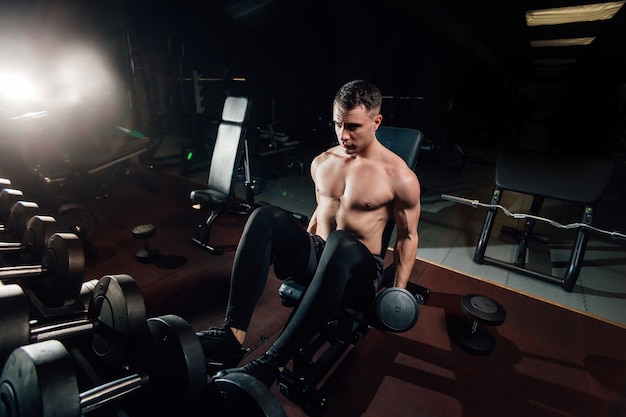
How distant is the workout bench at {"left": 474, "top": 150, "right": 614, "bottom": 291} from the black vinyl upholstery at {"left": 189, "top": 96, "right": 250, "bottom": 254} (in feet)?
8.05

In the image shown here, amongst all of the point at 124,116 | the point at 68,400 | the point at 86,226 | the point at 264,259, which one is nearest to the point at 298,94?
the point at 124,116

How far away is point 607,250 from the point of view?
11.2ft

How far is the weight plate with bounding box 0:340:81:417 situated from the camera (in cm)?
71

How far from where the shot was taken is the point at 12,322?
3.19 ft

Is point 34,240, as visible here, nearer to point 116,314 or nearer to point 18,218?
point 18,218

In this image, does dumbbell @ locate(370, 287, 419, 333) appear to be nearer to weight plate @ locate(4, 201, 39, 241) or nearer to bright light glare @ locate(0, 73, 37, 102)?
weight plate @ locate(4, 201, 39, 241)

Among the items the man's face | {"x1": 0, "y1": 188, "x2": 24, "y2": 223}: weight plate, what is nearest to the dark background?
{"x1": 0, "y1": 188, "x2": 24, "y2": 223}: weight plate

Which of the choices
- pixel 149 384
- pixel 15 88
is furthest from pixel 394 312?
pixel 15 88

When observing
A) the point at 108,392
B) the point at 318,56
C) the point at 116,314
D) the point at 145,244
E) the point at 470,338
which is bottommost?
the point at 470,338

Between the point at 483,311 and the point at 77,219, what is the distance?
3.44m

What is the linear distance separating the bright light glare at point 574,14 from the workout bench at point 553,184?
4.16 meters

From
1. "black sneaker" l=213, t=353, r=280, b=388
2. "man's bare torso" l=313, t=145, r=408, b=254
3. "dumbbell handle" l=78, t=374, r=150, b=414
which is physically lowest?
"black sneaker" l=213, t=353, r=280, b=388

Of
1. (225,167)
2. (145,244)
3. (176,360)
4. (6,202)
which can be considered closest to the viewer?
(176,360)

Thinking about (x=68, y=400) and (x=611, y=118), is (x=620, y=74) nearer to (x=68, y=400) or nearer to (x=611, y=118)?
(x=611, y=118)
